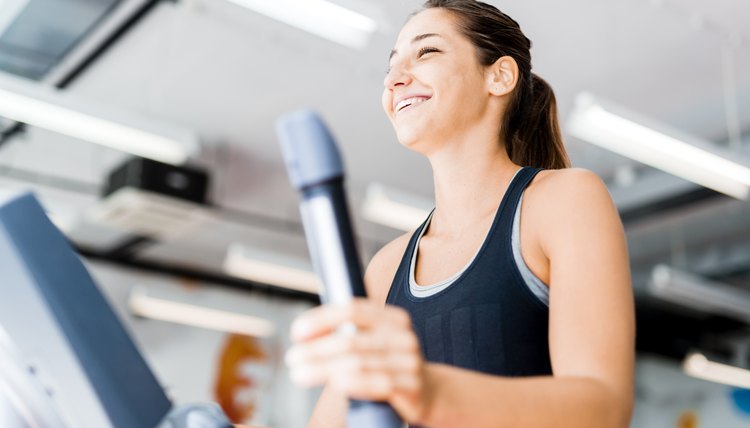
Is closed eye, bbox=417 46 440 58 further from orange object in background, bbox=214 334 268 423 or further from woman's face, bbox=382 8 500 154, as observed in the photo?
orange object in background, bbox=214 334 268 423

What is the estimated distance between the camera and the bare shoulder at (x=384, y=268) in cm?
113

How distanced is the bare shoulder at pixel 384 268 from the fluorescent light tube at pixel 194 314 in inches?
227

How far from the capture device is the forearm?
0.56 metres

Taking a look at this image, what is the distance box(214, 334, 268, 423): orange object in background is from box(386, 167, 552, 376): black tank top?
7.04m

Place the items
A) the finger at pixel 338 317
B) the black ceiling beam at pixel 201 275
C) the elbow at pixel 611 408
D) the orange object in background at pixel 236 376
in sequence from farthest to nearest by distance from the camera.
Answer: the orange object in background at pixel 236 376 → the black ceiling beam at pixel 201 275 → the elbow at pixel 611 408 → the finger at pixel 338 317

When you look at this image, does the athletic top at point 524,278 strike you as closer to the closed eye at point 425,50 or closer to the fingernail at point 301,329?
the closed eye at point 425,50

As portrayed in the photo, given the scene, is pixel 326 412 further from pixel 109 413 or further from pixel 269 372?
pixel 269 372

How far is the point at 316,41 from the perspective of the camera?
462 cm

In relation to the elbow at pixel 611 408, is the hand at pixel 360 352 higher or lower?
higher

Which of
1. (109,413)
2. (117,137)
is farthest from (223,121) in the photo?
(109,413)

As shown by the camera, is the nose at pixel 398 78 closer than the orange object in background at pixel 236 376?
Yes

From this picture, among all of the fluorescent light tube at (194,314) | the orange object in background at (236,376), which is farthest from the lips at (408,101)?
the orange object in background at (236,376)

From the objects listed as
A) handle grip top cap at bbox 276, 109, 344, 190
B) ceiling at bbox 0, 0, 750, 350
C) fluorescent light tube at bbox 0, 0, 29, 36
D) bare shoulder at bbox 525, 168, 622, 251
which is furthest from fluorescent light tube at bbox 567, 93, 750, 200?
handle grip top cap at bbox 276, 109, 344, 190

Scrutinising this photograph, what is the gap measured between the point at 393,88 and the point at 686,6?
3.60m
